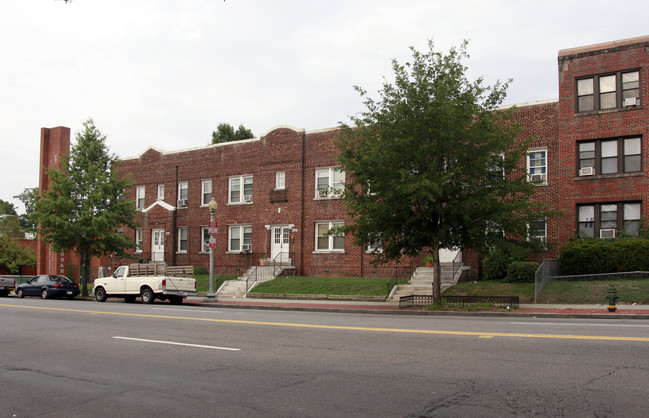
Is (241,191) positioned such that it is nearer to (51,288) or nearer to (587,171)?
(51,288)

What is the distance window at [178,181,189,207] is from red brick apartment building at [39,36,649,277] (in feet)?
0.22

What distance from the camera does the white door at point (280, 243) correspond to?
33344mm

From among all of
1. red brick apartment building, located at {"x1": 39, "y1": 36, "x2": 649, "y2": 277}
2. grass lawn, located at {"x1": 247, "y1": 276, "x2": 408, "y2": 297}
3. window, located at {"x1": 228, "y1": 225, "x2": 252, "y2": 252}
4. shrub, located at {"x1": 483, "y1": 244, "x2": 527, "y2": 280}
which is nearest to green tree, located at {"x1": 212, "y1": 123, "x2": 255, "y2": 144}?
red brick apartment building, located at {"x1": 39, "y1": 36, "x2": 649, "y2": 277}

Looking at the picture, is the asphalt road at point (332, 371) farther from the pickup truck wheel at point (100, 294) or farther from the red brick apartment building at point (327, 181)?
the pickup truck wheel at point (100, 294)

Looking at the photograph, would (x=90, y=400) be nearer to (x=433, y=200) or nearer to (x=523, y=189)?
(x=433, y=200)

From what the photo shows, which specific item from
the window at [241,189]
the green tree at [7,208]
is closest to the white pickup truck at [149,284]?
the window at [241,189]

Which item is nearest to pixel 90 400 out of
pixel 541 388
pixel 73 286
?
pixel 541 388

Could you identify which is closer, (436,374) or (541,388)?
(541,388)

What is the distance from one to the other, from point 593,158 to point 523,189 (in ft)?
28.8

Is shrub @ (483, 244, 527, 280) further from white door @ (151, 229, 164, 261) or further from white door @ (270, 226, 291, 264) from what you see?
white door @ (151, 229, 164, 261)

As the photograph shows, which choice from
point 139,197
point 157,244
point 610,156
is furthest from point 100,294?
point 610,156

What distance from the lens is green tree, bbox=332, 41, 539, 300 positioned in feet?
60.6

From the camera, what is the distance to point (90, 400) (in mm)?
6961

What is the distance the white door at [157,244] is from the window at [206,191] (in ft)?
13.8
